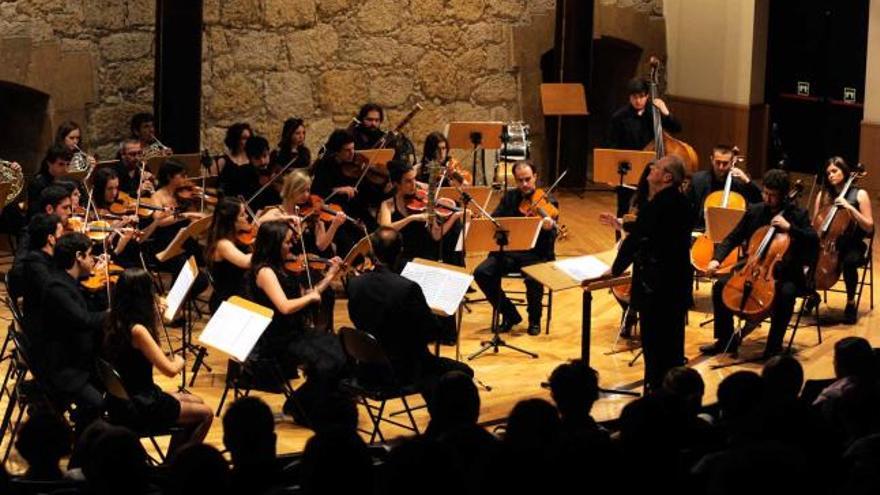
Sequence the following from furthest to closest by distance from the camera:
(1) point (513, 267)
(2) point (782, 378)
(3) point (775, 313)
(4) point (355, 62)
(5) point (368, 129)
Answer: (4) point (355, 62)
(5) point (368, 129)
(1) point (513, 267)
(3) point (775, 313)
(2) point (782, 378)

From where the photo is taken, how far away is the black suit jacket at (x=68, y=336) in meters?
6.99

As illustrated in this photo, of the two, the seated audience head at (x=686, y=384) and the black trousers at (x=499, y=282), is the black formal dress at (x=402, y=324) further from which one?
the black trousers at (x=499, y=282)

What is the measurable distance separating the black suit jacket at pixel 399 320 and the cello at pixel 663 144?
13.5ft

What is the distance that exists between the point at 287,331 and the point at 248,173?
9.82 feet

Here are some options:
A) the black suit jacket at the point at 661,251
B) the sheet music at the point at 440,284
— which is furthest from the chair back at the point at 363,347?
the black suit jacket at the point at 661,251

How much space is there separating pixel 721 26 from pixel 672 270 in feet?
24.6

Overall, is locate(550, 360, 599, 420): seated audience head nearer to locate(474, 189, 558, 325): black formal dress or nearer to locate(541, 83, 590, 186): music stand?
locate(474, 189, 558, 325): black formal dress

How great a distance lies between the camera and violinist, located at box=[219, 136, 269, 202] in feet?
35.3

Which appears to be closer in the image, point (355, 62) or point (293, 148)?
point (293, 148)

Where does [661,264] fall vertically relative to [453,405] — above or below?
above

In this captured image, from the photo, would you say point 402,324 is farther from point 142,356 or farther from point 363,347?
point 142,356

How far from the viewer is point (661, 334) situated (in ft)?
27.5

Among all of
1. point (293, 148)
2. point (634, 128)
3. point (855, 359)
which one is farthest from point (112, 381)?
point (634, 128)

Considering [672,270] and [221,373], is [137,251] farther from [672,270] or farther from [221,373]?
[672,270]
